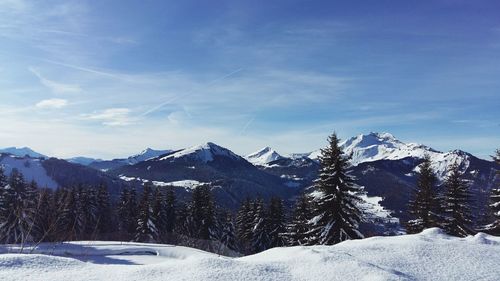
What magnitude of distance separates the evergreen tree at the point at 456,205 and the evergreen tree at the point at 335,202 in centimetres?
1013

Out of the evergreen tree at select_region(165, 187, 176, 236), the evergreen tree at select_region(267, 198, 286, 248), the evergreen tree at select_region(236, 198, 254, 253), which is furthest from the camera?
the evergreen tree at select_region(165, 187, 176, 236)

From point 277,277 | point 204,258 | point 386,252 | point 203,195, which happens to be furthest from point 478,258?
point 203,195

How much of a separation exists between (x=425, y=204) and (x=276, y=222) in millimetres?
21178

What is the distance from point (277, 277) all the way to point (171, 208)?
169 feet

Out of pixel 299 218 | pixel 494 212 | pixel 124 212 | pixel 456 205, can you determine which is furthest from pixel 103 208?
pixel 494 212

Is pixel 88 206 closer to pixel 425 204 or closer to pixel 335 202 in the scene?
pixel 335 202

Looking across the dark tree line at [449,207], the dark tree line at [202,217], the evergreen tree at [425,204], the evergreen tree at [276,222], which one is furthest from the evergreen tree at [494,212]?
the evergreen tree at [276,222]

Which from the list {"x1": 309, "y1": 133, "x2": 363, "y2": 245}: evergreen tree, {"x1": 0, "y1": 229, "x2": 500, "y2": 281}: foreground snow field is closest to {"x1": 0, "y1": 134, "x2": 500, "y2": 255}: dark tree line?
{"x1": 309, "y1": 133, "x2": 363, "y2": 245}: evergreen tree

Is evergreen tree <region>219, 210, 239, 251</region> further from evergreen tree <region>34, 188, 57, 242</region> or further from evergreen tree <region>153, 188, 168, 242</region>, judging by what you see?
evergreen tree <region>34, 188, 57, 242</region>

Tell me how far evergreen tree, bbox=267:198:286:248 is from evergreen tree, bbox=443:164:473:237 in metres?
21.3

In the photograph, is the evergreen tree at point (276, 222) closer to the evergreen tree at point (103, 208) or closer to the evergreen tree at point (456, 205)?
the evergreen tree at point (456, 205)

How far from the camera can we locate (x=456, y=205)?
1232 inches

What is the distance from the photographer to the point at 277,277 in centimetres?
555

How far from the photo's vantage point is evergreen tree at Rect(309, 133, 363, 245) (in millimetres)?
25266
